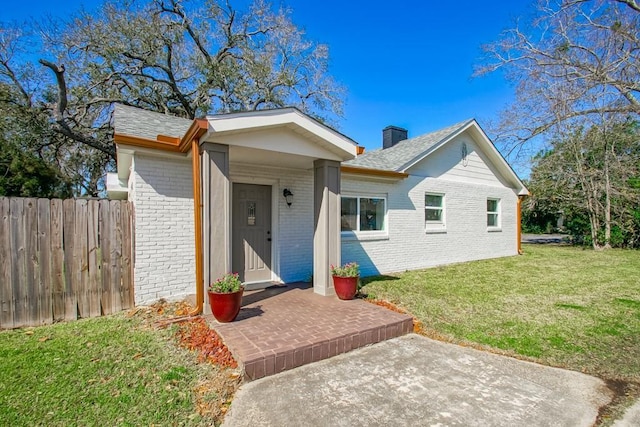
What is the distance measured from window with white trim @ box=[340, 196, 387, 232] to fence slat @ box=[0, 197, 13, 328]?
629 cm

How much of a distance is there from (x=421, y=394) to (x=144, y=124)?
641 cm

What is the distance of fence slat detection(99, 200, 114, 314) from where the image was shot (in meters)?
5.18

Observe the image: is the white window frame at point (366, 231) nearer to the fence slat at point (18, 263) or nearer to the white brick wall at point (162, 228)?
the white brick wall at point (162, 228)

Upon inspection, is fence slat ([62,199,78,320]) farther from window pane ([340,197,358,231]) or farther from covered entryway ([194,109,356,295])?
window pane ([340,197,358,231])

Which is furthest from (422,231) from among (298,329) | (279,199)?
(298,329)

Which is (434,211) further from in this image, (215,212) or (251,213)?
(215,212)

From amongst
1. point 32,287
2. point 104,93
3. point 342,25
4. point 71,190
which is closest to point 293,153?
point 32,287

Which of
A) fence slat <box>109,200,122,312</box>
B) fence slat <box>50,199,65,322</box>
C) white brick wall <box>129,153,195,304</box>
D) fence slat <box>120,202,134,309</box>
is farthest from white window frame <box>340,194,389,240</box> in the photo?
fence slat <box>50,199,65,322</box>

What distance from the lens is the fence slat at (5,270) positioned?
454 cm

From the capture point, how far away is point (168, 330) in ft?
14.3

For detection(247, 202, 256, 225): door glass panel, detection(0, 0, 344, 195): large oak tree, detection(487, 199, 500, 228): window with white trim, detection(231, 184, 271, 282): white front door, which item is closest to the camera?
detection(231, 184, 271, 282): white front door

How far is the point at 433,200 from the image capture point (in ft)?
34.2

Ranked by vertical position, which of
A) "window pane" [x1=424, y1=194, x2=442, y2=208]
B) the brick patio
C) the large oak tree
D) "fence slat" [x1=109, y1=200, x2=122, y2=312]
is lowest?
the brick patio

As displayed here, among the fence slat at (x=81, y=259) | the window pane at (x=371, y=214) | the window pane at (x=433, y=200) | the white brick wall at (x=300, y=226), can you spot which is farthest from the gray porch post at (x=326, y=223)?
the window pane at (x=433, y=200)
